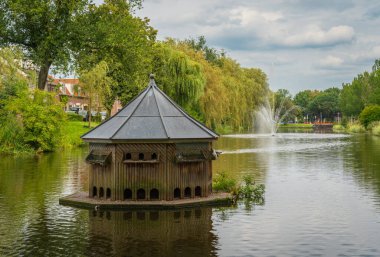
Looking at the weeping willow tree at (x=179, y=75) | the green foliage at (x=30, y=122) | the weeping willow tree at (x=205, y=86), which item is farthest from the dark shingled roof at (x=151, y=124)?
the weeping willow tree at (x=179, y=75)

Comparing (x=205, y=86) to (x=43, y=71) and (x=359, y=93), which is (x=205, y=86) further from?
(x=359, y=93)

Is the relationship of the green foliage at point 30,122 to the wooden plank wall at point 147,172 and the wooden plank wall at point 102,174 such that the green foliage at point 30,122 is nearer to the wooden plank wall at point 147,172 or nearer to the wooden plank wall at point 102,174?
the wooden plank wall at point 102,174

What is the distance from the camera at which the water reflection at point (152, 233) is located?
39.6ft

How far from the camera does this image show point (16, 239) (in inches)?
523

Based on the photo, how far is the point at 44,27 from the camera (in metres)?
32.1

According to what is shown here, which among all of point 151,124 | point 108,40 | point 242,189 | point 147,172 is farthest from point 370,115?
point 147,172

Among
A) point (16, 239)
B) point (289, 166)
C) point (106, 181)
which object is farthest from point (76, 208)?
point (289, 166)

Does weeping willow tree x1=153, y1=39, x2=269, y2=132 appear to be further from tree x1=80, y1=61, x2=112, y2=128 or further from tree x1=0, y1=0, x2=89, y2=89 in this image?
tree x1=0, y1=0, x2=89, y2=89

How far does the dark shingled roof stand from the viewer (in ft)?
56.5

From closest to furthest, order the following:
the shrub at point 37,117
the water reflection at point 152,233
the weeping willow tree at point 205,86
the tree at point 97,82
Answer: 1. the water reflection at point 152,233
2. the shrub at point 37,117
3. the tree at point 97,82
4. the weeping willow tree at point 205,86

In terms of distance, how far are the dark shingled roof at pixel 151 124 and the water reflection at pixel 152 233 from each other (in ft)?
7.73

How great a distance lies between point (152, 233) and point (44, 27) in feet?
70.2

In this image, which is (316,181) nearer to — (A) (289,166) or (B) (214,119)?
(A) (289,166)

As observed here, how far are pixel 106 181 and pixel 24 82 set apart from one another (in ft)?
104
